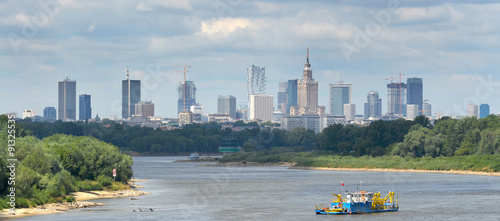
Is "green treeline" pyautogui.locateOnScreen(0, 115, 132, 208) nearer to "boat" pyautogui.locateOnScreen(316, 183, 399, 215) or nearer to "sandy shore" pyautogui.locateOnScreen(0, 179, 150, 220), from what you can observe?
"sandy shore" pyautogui.locateOnScreen(0, 179, 150, 220)

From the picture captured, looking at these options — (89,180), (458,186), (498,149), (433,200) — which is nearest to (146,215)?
(89,180)

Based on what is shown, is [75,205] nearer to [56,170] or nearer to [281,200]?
[56,170]

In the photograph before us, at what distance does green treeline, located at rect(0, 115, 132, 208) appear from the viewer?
307 feet

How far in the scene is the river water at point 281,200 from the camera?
9475 cm

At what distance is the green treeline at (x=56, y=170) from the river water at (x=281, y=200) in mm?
5038

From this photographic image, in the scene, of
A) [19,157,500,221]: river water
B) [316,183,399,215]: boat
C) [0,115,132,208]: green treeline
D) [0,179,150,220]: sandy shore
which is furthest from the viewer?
[316,183,399,215]: boat

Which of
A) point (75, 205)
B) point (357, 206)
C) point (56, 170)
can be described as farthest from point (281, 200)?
point (56, 170)

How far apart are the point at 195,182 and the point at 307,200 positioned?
51716mm

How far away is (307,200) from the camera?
4606 inches

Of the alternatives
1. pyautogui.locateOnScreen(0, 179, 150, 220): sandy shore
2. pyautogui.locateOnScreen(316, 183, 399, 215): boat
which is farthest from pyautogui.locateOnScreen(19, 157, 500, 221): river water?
pyautogui.locateOnScreen(0, 179, 150, 220): sandy shore

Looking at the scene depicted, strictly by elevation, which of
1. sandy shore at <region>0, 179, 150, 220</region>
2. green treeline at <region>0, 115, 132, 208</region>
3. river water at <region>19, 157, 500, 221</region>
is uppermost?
green treeline at <region>0, 115, 132, 208</region>

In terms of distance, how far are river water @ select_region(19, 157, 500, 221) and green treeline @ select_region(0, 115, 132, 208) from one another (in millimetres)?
5038

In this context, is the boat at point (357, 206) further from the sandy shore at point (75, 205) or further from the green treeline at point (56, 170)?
the green treeline at point (56, 170)

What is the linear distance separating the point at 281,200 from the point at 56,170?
30221mm
